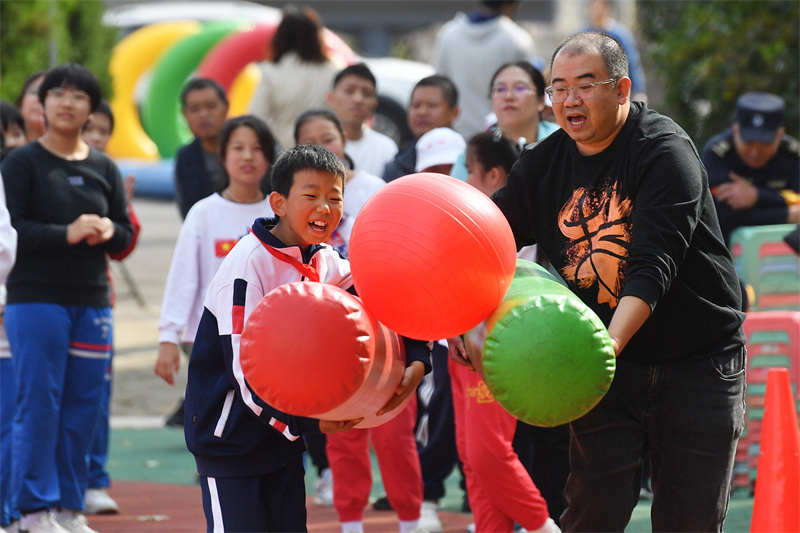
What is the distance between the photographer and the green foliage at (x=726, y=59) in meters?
9.91

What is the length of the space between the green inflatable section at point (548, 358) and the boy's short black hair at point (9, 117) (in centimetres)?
404

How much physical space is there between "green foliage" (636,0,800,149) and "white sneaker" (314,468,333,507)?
5.79m

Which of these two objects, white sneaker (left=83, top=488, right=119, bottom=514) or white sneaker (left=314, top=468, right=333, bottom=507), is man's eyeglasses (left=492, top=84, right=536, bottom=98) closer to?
white sneaker (left=314, top=468, right=333, bottom=507)

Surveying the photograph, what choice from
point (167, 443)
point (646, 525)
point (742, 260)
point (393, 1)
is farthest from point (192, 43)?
point (646, 525)

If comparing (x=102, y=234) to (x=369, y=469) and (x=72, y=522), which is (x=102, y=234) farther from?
(x=369, y=469)

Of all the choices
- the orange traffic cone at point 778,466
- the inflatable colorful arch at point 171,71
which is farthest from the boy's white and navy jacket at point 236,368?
the inflatable colorful arch at point 171,71

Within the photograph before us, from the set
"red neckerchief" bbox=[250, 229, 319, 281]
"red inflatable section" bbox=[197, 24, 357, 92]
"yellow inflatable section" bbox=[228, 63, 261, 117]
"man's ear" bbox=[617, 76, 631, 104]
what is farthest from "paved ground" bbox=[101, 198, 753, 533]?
"yellow inflatable section" bbox=[228, 63, 261, 117]

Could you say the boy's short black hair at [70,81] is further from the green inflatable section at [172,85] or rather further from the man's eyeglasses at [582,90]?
the green inflatable section at [172,85]

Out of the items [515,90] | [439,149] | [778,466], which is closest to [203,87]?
[439,149]

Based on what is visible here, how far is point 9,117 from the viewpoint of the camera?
21.0 feet

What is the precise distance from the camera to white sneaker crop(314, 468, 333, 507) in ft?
20.8

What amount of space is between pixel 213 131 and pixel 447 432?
2421 mm

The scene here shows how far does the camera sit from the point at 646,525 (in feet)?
18.6

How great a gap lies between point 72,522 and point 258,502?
2129 millimetres
